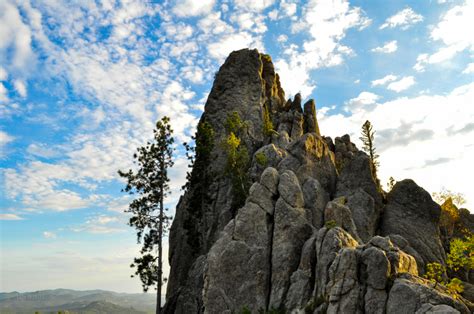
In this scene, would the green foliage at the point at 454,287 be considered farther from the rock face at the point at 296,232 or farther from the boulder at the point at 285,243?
the boulder at the point at 285,243

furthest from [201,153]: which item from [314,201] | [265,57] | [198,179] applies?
[265,57]

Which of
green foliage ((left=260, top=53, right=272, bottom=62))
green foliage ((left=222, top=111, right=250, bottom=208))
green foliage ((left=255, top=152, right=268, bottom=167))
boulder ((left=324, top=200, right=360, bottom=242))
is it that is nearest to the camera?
boulder ((left=324, top=200, right=360, bottom=242))

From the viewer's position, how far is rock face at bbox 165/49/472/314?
28.6 metres

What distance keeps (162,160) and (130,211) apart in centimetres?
971

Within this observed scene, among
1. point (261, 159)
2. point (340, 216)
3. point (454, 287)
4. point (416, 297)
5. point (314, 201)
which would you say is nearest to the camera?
point (454, 287)

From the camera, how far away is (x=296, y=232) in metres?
40.8

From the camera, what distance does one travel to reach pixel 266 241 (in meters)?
41.6

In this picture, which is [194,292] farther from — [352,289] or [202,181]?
[352,289]

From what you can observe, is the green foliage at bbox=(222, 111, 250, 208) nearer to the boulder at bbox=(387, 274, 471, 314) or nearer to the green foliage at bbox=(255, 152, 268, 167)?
the green foliage at bbox=(255, 152, 268, 167)

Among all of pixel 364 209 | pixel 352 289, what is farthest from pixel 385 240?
pixel 364 209

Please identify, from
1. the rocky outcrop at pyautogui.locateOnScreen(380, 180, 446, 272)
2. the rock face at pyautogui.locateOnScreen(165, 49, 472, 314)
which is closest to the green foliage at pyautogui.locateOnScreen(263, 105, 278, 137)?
the rock face at pyautogui.locateOnScreen(165, 49, 472, 314)

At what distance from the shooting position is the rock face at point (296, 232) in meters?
28.6

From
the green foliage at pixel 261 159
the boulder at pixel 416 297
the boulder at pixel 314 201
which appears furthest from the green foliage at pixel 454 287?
the green foliage at pixel 261 159

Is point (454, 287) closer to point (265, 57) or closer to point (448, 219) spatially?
point (448, 219)
